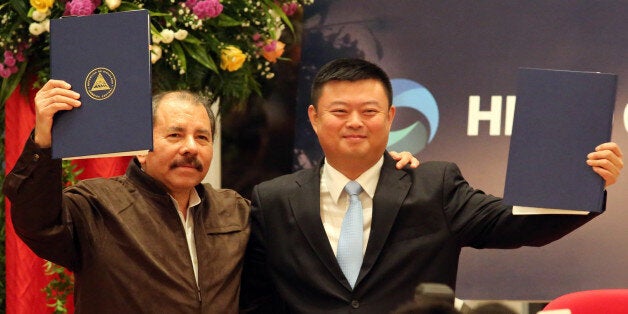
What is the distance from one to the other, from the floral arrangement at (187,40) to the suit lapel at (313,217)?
97 cm

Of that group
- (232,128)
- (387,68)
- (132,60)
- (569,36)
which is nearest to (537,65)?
(569,36)

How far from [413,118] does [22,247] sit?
2.04 meters

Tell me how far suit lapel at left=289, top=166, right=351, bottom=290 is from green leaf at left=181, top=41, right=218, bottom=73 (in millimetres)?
940

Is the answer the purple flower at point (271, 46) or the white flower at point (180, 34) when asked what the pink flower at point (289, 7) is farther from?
the white flower at point (180, 34)

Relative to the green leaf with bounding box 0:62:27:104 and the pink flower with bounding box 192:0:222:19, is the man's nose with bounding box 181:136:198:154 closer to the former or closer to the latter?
the pink flower with bounding box 192:0:222:19

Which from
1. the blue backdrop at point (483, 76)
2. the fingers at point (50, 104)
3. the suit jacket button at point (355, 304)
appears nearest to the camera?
the fingers at point (50, 104)

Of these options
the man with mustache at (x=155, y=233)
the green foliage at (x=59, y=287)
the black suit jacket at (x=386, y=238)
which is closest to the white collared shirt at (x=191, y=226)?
the man with mustache at (x=155, y=233)

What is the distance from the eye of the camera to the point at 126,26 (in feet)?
10.1

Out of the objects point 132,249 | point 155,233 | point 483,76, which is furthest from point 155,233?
point 483,76

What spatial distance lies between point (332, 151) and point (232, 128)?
196 centimetres

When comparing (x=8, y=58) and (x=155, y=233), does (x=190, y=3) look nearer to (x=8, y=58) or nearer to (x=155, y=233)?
(x=8, y=58)

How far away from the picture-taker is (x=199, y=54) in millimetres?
4418

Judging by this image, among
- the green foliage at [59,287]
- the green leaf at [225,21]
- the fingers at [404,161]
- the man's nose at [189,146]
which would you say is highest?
the green leaf at [225,21]

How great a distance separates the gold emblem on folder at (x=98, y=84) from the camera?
3045 millimetres
